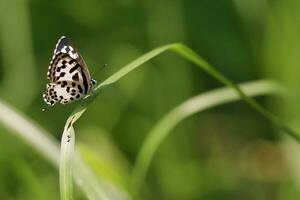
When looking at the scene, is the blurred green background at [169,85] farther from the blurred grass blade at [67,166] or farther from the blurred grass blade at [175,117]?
the blurred grass blade at [67,166]

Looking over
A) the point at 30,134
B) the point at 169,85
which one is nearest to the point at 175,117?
the point at 30,134

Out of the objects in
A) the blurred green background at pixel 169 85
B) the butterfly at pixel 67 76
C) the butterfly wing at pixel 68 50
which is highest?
the butterfly wing at pixel 68 50

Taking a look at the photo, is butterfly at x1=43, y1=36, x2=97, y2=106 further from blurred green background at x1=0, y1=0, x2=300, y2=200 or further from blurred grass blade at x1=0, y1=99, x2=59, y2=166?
blurred green background at x1=0, y1=0, x2=300, y2=200

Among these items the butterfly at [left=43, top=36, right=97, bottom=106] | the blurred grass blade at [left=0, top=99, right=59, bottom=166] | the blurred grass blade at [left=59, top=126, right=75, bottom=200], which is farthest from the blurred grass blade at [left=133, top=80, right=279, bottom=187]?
the blurred grass blade at [left=59, top=126, right=75, bottom=200]

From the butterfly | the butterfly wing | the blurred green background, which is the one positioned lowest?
the blurred green background

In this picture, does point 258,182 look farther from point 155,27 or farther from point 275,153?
point 155,27

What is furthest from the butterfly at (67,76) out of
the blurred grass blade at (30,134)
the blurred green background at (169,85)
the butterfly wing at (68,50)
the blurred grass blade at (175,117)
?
the blurred green background at (169,85)
